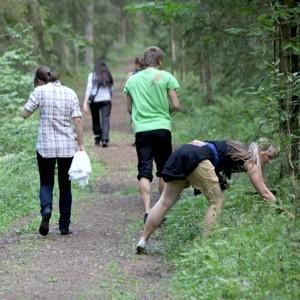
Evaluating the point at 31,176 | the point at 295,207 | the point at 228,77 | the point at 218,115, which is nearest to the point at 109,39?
the point at 218,115

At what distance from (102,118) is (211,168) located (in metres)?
9.46

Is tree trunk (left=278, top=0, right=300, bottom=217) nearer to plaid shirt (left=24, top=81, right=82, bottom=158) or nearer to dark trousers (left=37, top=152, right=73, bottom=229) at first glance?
plaid shirt (left=24, top=81, right=82, bottom=158)

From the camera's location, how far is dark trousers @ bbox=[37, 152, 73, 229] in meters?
8.40

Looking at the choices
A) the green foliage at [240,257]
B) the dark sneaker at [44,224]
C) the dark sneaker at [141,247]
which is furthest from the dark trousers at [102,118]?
the dark sneaker at [141,247]

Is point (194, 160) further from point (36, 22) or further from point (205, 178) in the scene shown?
point (36, 22)

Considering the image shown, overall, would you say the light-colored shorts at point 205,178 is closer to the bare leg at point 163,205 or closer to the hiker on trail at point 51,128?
the bare leg at point 163,205

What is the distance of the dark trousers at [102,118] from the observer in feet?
53.5

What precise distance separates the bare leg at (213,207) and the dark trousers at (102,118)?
9.31 m

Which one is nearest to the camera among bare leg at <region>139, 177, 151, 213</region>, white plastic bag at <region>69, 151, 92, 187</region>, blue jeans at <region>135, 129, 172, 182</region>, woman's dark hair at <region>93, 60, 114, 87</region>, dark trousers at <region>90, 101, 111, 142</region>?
white plastic bag at <region>69, 151, 92, 187</region>

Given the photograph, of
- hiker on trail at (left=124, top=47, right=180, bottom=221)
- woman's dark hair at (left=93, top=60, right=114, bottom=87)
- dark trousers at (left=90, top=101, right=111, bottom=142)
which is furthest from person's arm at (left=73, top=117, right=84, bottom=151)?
dark trousers at (left=90, top=101, right=111, bottom=142)

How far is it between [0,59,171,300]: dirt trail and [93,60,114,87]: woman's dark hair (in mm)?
4983

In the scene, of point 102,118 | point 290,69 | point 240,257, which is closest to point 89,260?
point 240,257

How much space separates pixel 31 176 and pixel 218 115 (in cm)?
917

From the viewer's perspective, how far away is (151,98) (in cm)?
873
